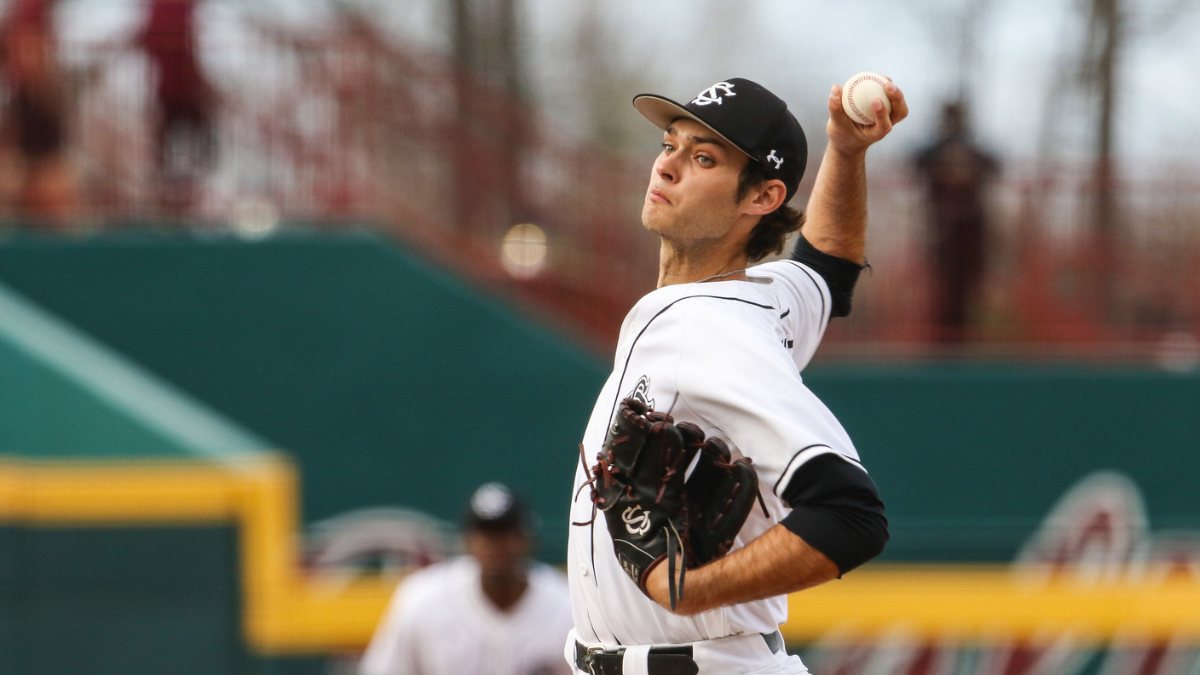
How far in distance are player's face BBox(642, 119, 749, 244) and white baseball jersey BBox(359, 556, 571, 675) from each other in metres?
3.12

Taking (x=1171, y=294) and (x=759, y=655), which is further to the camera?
(x=1171, y=294)

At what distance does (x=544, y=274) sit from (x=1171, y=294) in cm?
432

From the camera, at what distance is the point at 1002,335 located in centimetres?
866

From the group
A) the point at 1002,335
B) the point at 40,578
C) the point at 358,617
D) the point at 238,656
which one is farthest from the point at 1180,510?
the point at 40,578

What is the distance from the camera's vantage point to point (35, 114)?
7973 millimetres

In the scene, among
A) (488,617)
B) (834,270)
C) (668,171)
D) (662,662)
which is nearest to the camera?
(662,662)

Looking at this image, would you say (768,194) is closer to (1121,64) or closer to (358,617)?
(358,617)

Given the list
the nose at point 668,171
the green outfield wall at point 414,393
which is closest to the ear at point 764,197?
the nose at point 668,171

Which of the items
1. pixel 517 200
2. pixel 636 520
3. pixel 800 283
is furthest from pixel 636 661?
pixel 517 200

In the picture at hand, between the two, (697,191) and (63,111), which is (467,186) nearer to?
(63,111)

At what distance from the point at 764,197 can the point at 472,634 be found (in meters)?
3.27

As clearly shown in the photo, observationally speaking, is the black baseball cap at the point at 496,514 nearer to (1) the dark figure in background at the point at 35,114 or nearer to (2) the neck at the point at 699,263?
(2) the neck at the point at 699,263

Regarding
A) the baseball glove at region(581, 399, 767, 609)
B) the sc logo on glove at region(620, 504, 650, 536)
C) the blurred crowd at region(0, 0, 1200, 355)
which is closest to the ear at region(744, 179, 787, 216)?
the baseball glove at region(581, 399, 767, 609)

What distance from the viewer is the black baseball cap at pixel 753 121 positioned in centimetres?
258
